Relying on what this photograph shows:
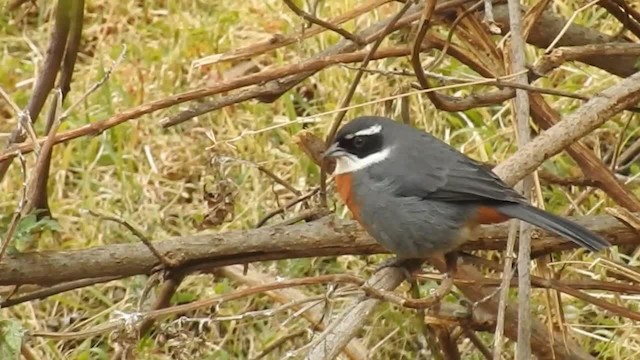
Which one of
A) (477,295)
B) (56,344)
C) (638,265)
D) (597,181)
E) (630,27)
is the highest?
(630,27)

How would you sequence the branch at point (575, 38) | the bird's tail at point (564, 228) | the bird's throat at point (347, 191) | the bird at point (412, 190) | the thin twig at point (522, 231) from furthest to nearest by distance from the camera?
the branch at point (575, 38), the bird's throat at point (347, 191), the bird at point (412, 190), the bird's tail at point (564, 228), the thin twig at point (522, 231)

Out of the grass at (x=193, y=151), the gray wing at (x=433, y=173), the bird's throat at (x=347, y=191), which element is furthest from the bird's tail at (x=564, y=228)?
the grass at (x=193, y=151)

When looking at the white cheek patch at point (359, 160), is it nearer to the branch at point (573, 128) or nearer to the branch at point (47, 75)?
the branch at point (573, 128)

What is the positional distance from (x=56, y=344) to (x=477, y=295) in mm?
1613

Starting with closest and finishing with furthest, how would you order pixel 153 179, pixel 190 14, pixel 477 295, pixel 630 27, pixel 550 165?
pixel 477 295 → pixel 630 27 → pixel 550 165 → pixel 153 179 → pixel 190 14

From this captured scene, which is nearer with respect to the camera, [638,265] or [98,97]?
[638,265]

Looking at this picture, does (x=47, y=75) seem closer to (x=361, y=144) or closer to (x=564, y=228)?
(x=361, y=144)

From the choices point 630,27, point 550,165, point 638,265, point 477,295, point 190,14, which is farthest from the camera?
point 190,14

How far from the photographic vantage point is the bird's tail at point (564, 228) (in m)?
2.76

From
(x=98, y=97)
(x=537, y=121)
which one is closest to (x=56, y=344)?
(x=98, y=97)

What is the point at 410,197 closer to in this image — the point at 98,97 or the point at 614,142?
the point at 614,142

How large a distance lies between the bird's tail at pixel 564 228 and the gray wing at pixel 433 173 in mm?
261

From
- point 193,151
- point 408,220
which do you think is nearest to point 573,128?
point 408,220

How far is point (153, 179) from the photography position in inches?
185
